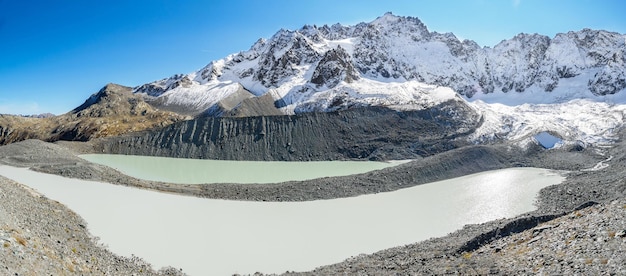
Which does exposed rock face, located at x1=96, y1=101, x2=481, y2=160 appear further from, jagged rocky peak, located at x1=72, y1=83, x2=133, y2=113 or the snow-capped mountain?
jagged rocky peak, located at x1=72, y1=83, x2=133, y2=113

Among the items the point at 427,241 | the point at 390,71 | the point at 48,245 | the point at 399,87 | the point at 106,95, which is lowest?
the point at 427,241

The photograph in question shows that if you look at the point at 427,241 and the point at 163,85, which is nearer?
the point at 427,241

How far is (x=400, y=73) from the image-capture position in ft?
354

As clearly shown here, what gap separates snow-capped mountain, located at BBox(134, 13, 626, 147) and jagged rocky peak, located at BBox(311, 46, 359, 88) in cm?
24

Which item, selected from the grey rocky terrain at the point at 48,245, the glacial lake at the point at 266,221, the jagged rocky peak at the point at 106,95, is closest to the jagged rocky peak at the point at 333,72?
the jagged rocky peak at the point at 106,95

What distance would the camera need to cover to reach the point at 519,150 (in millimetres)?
52438

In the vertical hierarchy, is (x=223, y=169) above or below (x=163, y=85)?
below

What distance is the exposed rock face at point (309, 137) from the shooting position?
57.8 meters

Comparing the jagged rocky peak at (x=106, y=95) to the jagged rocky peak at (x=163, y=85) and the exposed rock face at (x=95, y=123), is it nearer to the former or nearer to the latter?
the exposed rock face at (x=95, y=123)

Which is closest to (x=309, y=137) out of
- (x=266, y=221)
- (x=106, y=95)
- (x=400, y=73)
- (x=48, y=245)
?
(x=266, y=221)

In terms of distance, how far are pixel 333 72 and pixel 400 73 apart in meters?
26.8

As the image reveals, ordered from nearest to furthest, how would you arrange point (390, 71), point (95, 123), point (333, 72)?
point (95, 123) < point (333, 72) < point (390, 71)

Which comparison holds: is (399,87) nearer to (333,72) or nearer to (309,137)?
(333,72)

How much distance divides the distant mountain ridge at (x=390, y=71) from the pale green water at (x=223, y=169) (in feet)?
82.9
